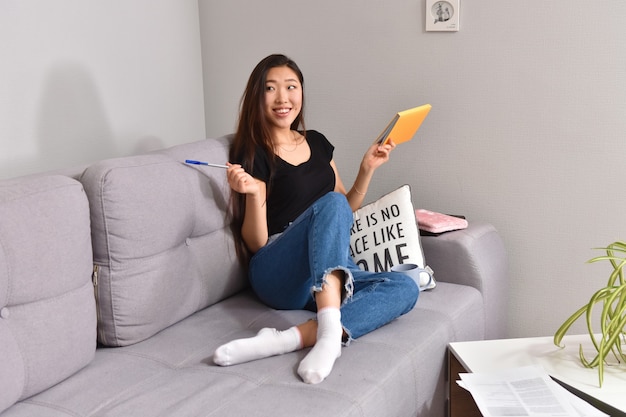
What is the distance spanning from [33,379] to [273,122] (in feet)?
3.47

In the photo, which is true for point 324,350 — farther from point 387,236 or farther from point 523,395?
point 387,236

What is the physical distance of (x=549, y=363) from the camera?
5.98 feet

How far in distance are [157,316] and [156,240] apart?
7.5 inches

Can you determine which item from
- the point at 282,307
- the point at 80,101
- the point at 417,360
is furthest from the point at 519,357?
the point at 80,101

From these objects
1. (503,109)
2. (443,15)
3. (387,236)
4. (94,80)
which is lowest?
(387,236)

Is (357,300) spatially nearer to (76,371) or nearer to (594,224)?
(76,371)

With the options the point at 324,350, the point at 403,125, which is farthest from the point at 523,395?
the point at 403,125

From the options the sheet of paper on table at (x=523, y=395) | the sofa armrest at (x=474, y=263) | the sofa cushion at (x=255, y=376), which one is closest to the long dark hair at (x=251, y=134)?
the sofa cushion at (x=255, y=376)

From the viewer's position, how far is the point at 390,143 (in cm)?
246

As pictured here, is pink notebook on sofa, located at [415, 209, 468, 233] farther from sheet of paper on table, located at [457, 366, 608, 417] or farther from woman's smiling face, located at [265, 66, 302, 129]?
sheet of paper on table, located at [457, 366, 608, 417]

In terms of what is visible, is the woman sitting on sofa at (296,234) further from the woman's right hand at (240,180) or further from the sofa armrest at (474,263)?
the sofa armrest at (474,263)

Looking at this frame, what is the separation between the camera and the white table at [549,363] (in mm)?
1681

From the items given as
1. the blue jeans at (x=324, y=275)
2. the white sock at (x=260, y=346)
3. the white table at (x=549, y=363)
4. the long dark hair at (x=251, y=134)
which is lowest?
the white table at (x=549, y=363)

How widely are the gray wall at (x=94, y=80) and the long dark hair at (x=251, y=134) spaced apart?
1.86 feet
